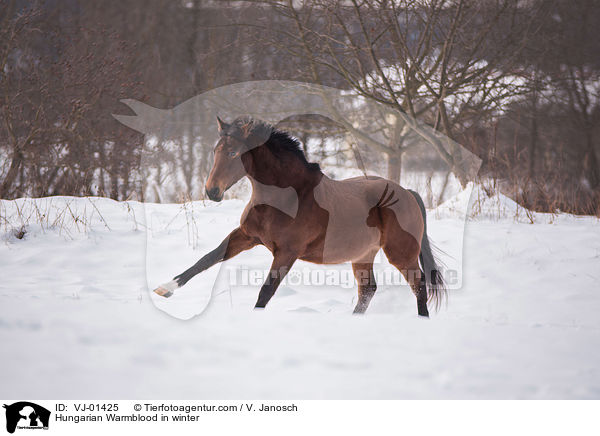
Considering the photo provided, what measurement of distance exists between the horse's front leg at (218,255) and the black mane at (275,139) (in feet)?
2.01

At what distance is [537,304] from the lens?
431 centimetres

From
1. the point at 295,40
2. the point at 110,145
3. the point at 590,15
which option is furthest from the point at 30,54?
the point at 590,15

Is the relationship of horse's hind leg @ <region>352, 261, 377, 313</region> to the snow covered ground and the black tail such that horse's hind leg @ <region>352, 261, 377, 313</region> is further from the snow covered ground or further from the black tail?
the black tail

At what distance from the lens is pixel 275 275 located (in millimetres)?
2922

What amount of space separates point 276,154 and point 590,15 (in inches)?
509

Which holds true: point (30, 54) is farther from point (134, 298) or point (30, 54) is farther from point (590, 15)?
point (590, 15)

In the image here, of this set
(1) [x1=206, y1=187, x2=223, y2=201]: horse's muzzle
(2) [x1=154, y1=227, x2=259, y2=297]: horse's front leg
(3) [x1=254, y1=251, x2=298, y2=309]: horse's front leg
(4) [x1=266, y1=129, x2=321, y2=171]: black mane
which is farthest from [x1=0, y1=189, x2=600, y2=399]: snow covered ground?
(4) [x1=266, y1=129, x2=321, y2=171]: black mane

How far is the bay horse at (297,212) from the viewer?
9.59 feet

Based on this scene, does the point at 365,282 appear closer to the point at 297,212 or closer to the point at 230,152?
the point at 297,212

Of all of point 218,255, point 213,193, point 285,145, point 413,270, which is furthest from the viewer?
point 413,270

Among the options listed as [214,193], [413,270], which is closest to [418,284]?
[413,270]

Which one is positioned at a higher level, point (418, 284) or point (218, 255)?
point (218, 255)

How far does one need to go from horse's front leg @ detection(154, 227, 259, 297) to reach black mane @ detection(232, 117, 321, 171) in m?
0.61

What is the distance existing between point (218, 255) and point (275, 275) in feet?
1.39
